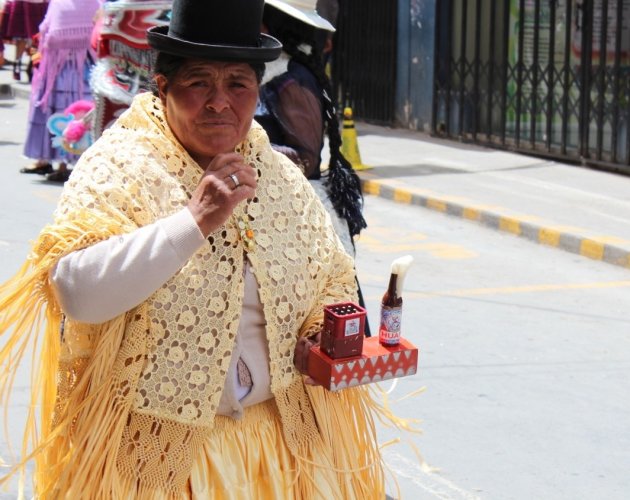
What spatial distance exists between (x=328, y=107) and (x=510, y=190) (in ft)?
24.4

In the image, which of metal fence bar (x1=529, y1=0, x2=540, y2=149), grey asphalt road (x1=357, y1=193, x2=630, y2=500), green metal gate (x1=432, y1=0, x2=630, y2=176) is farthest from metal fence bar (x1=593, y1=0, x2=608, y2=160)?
grey asphalt road (x1=357, y1=193, x2=630, y2=500)

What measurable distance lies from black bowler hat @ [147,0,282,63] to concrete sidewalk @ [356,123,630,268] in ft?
21.6

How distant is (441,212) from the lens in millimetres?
10844

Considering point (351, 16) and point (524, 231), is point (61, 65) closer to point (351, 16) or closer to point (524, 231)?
point (524, 231)

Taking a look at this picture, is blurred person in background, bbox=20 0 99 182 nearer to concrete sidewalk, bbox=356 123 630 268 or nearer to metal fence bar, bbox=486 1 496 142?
concrete sidewalk, bbox=356 123 630 268

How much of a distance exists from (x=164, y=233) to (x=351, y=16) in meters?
14.4

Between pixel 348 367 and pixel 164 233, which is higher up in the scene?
pixel 164 233

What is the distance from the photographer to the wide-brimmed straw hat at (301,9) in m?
3.98

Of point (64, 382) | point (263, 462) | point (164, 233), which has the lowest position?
point (263, 462)

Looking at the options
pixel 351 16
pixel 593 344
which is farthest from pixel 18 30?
pixel 593 344

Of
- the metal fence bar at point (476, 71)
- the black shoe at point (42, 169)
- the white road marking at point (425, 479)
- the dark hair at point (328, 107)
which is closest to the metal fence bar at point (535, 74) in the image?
the metal fence bar at point (476, 71)

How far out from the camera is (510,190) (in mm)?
11328

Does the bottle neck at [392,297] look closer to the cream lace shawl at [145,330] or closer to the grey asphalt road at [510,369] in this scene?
the cream lace shawl at [145,330]

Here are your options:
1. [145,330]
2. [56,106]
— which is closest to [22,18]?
[56,106]
